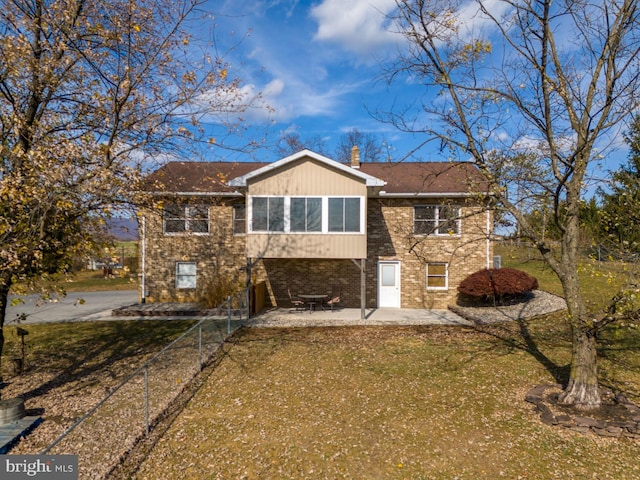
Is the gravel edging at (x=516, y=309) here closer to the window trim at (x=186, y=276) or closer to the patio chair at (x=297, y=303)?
the patio chair at (x=297, y=303)

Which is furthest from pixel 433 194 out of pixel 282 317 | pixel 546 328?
pixel 282 317

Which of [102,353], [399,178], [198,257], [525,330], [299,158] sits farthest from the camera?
[399,178]

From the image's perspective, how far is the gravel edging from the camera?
12.9 meters

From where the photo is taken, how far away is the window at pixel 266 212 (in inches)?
534

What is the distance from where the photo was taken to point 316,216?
532 inches

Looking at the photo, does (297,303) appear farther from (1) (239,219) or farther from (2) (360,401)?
(2) (360,401)

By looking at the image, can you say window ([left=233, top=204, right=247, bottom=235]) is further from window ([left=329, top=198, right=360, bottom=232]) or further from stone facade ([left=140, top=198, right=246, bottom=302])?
window ([left=329, top=198, right=360, bottom=232])

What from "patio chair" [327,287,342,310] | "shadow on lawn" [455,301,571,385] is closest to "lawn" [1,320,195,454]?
"patio chair" [327,287,342,310]

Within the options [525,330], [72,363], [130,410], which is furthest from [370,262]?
[130,410]

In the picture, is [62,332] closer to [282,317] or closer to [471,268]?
[282,317]

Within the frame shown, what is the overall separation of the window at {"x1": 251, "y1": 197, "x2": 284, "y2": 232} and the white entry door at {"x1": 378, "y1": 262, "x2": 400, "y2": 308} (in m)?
5.14

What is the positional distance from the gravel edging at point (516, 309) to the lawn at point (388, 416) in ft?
8.23

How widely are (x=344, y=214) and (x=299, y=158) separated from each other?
2650 millimetres

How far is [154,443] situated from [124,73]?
613 cm
